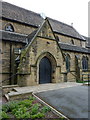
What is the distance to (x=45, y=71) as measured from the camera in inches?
454

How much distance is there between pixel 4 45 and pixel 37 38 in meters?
4.19

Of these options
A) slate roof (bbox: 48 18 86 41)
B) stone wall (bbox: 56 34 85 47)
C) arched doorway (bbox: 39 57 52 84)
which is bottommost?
arched doorway (bbox: 39 57 52 84)

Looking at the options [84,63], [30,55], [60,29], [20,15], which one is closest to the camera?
[30,55]

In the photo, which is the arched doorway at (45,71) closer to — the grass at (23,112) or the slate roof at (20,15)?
the grass at (23,112)

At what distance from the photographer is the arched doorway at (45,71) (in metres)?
11.1

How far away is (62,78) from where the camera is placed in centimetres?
1217

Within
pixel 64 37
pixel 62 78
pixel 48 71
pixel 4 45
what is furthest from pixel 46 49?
pixel 64 37

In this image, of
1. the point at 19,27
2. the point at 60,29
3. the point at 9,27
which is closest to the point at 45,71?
the point at 19,27

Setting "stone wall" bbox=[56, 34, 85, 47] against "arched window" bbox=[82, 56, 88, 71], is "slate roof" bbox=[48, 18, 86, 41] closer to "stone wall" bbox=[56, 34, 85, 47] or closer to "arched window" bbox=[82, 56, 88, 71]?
"stone wall" bbox=[56, 34, 85, 47]

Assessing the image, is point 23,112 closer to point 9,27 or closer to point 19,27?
point 9,27

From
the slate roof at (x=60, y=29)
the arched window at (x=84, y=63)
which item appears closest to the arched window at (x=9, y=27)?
the slate roof at (x=60, y=29)

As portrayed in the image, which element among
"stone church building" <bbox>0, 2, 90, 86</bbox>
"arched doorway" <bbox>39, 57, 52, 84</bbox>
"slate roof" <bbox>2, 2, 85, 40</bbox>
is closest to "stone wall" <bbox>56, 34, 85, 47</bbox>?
"slate roof" <bbox>2, 2, 85, 40</bbox>

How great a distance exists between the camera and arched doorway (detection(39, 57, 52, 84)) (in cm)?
1111

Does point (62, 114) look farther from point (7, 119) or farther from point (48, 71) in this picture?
point (48, 71)
